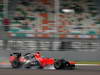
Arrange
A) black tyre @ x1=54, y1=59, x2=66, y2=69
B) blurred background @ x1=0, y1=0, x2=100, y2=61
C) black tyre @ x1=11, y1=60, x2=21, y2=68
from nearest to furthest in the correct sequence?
1. black tyre @ x1=54, y1=59, x2=66, y2=69
2. black tyre @ x1=11, y1=60, x2=21, y2=68
3. blurred background @ x1=0, y1=0, x2=100, y2=61

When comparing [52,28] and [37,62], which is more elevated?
[52,28]

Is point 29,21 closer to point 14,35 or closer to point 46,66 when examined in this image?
point 14,35

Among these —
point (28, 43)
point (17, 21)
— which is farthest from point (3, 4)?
point (28, 43)

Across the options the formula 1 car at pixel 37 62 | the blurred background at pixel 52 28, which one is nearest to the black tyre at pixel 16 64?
the formula 1 car at pixel 37 62

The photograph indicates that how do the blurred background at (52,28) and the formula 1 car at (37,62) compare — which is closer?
the formula 1 car at (37,62)

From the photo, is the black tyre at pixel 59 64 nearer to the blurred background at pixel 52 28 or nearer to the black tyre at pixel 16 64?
the black tyre at pixel 16 64

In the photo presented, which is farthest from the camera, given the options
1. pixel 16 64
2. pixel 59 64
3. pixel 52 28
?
pixel 52 28

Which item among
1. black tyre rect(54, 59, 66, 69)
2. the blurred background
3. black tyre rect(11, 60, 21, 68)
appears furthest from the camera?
the blurred background

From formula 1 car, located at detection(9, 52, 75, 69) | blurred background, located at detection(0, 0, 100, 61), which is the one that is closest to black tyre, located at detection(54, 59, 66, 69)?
formula 1 car, located at detection(9, 52, 75, 69)

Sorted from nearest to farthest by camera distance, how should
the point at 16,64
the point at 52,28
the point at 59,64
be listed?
1. the point at 59,64
2. the point at 16,64
3. the point at 52,28

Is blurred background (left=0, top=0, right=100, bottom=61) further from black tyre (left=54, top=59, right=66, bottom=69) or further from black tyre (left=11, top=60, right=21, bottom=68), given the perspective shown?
black tyre (left=54, top=59, right=66, bottom=69)

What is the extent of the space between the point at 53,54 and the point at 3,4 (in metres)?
3.56

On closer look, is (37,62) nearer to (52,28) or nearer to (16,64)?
(16,64)

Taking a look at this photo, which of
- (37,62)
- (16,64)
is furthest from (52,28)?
(37,62)
